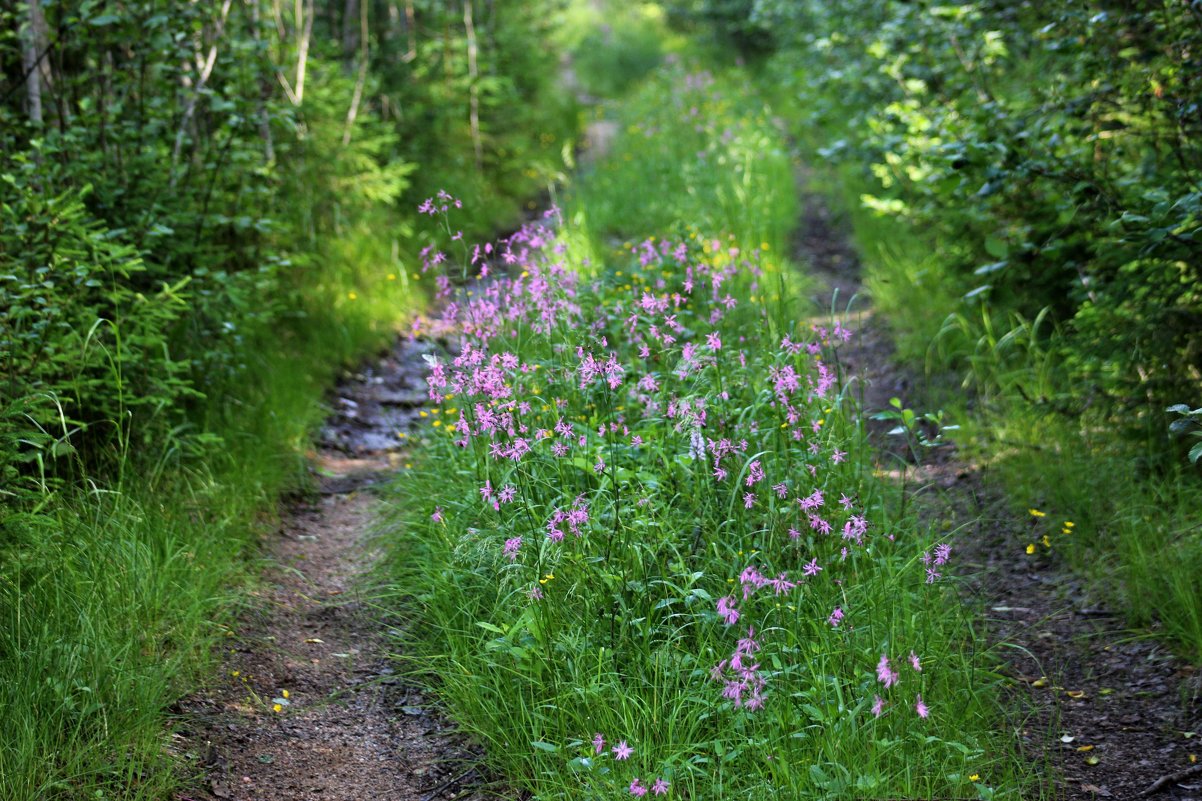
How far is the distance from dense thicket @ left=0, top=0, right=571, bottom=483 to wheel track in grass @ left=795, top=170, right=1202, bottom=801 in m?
3.11

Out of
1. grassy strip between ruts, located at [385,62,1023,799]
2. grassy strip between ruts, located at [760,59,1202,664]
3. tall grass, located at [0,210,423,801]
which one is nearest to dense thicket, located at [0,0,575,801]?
tall grass, located at [0,210,423,801]

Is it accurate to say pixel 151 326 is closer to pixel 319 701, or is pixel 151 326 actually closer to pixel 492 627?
pixel 319 701

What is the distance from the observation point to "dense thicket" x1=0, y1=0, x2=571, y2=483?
3.93m

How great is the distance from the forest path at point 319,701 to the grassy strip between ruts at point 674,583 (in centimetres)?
16

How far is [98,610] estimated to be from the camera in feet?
10.7

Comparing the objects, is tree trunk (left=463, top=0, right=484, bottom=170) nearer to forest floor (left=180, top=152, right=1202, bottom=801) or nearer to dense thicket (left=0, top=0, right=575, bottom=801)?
dense thicket (left=0, top=0, right=575, bottom=801)

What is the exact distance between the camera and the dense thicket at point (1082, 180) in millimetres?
4223

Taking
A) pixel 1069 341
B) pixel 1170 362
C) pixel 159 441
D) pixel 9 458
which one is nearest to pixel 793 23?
pixel 1069 341

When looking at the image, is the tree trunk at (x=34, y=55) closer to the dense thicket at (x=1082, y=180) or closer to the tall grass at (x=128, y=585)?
the tall grass at (x=128, y=585)

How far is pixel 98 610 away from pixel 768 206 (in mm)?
6618

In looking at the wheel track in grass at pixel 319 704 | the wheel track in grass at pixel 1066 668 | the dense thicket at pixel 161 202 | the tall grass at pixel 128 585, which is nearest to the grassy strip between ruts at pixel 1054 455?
the wheel track in grass at pixel 1066 668

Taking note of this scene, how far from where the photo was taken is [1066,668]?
355 centimetres

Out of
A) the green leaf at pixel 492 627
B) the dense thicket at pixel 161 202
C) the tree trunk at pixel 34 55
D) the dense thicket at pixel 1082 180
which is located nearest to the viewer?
the green leaf at pixel 492 627

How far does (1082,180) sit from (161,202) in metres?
4.36
